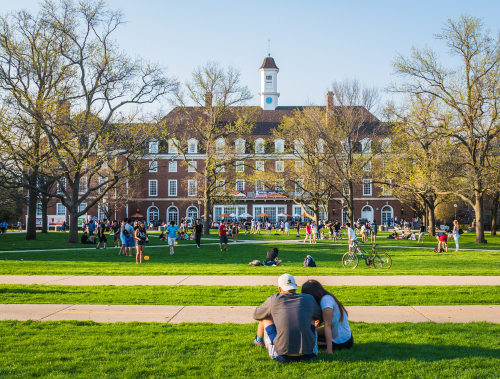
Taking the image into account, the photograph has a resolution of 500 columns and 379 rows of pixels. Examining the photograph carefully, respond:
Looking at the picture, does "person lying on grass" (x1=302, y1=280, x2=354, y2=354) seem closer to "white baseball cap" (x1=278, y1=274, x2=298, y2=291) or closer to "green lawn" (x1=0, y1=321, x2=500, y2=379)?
"green lawn" (x1=0, y1=321, x2=500, y2=379)

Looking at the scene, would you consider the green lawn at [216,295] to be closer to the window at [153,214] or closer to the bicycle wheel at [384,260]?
the bicycle wheel at [384,260]

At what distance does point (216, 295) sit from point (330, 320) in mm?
4867

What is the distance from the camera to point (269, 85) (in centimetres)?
7538

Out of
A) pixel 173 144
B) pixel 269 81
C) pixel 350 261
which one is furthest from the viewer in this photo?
pixel 269 81

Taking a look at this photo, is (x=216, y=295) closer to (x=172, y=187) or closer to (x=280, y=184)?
(x=280, y=184)

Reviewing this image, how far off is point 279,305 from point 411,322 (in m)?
3.28

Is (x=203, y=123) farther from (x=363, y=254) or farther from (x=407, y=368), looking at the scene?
(x=407, y=368)

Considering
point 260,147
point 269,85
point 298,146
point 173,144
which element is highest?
point 269,85

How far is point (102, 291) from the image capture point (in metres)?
10.4

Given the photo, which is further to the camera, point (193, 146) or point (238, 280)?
point (193, 146)

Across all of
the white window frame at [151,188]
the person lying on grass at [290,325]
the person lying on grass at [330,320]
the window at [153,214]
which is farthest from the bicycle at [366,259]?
the white window frame at [151,188]

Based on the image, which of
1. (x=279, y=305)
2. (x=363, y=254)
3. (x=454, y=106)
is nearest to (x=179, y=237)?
(x=363, y=254)

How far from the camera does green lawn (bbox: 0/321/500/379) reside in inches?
196

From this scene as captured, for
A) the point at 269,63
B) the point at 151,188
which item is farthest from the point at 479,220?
the point at 269,63
